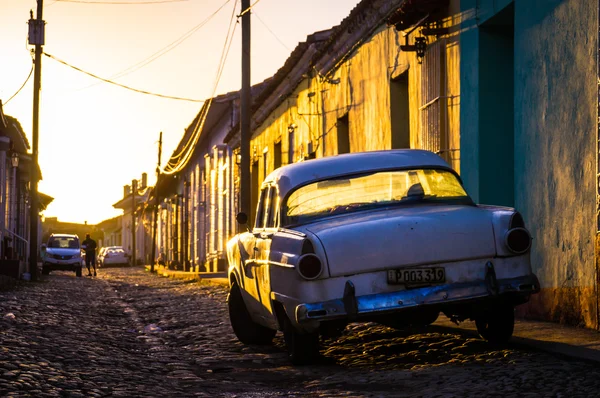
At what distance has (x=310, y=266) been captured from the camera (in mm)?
7008

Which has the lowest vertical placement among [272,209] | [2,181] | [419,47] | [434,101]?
[272,209]

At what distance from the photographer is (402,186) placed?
8203mm

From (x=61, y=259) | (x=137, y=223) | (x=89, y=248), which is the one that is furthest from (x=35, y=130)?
(x=137, y=223)

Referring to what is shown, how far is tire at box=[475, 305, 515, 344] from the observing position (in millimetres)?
Result: 7633

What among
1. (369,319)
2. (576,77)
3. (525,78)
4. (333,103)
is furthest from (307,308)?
(333,103)

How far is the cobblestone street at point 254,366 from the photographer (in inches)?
242

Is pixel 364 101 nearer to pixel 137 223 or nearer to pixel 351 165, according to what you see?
pixel 351 165

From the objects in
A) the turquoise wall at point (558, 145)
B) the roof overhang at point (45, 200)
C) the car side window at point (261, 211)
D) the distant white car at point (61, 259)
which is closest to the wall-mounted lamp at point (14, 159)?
the distant white car at point (61, 259)

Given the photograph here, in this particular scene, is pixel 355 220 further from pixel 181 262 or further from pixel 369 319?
pixel 181 262

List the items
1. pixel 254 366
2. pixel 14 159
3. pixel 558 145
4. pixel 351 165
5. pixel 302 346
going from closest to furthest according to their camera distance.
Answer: pixel 302 346 < pixel 254 366 < pixel 351 165 < pixel 558 145 < pixel 14 159

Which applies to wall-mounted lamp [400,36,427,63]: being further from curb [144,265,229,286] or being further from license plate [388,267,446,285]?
curb [144,265,229,286]

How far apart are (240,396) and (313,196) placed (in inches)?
96.3

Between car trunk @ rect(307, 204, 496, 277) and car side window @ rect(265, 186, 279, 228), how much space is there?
4.47 feet

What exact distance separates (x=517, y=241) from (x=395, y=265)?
3.00ft
